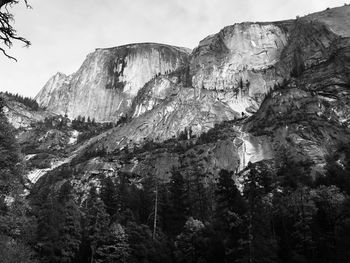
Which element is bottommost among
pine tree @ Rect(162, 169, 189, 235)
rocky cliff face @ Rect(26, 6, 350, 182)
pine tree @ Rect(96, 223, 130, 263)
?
pine tree @ Rect(96, 223, 130, 263)

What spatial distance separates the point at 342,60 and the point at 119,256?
5130 inches

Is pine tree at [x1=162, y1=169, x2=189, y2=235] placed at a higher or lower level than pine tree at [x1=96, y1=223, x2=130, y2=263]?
higher

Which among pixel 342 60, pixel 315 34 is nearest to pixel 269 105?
pixel 342 60

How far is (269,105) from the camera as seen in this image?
14925cm

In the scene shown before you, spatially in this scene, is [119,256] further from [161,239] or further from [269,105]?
[269,105]

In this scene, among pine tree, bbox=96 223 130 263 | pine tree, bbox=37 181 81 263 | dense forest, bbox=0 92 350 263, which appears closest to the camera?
dense forest, bbox=0 92 350 263

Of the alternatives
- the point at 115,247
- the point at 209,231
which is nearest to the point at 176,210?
the point at 209,231

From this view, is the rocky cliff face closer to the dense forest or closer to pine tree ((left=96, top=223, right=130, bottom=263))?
the dense forest

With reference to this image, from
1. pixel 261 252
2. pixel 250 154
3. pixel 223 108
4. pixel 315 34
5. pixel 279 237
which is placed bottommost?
pixel 261 252

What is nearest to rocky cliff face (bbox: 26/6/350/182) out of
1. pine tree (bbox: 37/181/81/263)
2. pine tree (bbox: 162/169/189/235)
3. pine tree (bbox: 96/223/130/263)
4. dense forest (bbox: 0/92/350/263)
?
pine tree (bbox: 162/169/189/235)

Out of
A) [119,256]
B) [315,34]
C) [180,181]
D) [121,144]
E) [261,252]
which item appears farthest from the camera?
[315,34]

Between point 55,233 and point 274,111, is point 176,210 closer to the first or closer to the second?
point 55,233

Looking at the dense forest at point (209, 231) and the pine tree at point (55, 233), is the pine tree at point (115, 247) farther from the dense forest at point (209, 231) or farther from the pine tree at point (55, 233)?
the pine tree at point (55, 233)

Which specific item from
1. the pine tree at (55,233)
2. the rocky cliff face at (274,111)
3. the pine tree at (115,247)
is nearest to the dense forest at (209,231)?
the pine tree at (115,247)
